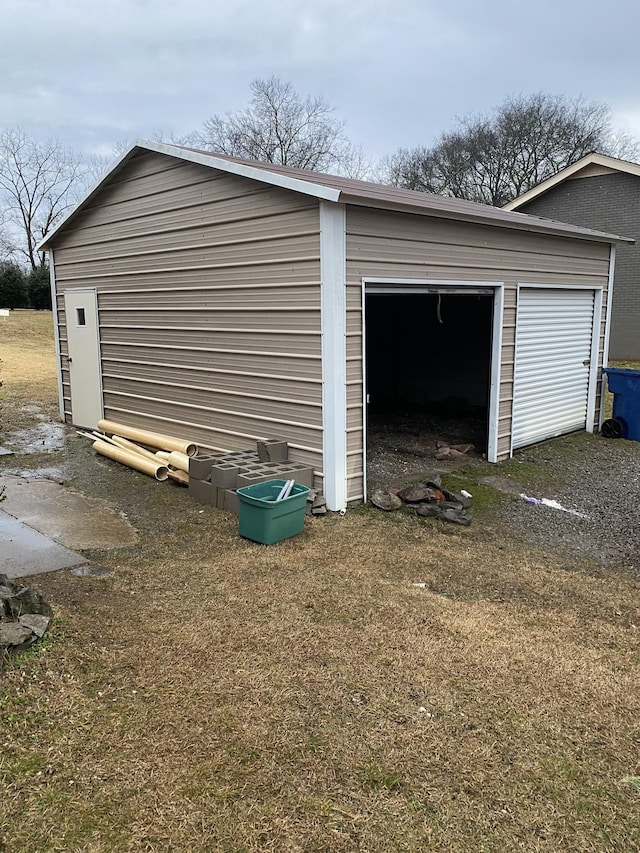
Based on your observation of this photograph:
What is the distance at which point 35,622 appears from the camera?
345 centimetres

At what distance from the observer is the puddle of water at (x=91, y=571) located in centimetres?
452

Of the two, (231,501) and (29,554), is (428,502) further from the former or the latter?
(29,554)

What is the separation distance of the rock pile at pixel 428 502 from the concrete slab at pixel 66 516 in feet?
7.79

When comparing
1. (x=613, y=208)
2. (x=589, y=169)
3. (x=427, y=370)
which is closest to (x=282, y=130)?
(x=589, y=169)

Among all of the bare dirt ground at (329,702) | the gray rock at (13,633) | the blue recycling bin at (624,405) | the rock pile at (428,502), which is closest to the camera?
the bare dirt ground at (329,702)

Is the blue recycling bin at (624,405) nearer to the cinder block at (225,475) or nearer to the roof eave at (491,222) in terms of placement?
the roof eave at (491,222)

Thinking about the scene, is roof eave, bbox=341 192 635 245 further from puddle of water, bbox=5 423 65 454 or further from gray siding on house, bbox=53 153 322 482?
puddle of water, bbox=5 423 65 454

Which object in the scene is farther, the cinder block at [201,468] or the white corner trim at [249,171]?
the cinder block at [201,468]

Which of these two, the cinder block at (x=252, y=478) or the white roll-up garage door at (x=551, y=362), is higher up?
the white roll-up garage door at (x=551, y=362)

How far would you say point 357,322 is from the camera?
594cm

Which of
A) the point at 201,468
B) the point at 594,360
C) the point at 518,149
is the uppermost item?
the point at 518,149


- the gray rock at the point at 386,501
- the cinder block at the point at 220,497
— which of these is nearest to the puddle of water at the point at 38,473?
the cinder block at the point at 220,497

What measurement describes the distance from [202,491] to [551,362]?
5385 millimetres

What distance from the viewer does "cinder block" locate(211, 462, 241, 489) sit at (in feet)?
Result: 20.1
